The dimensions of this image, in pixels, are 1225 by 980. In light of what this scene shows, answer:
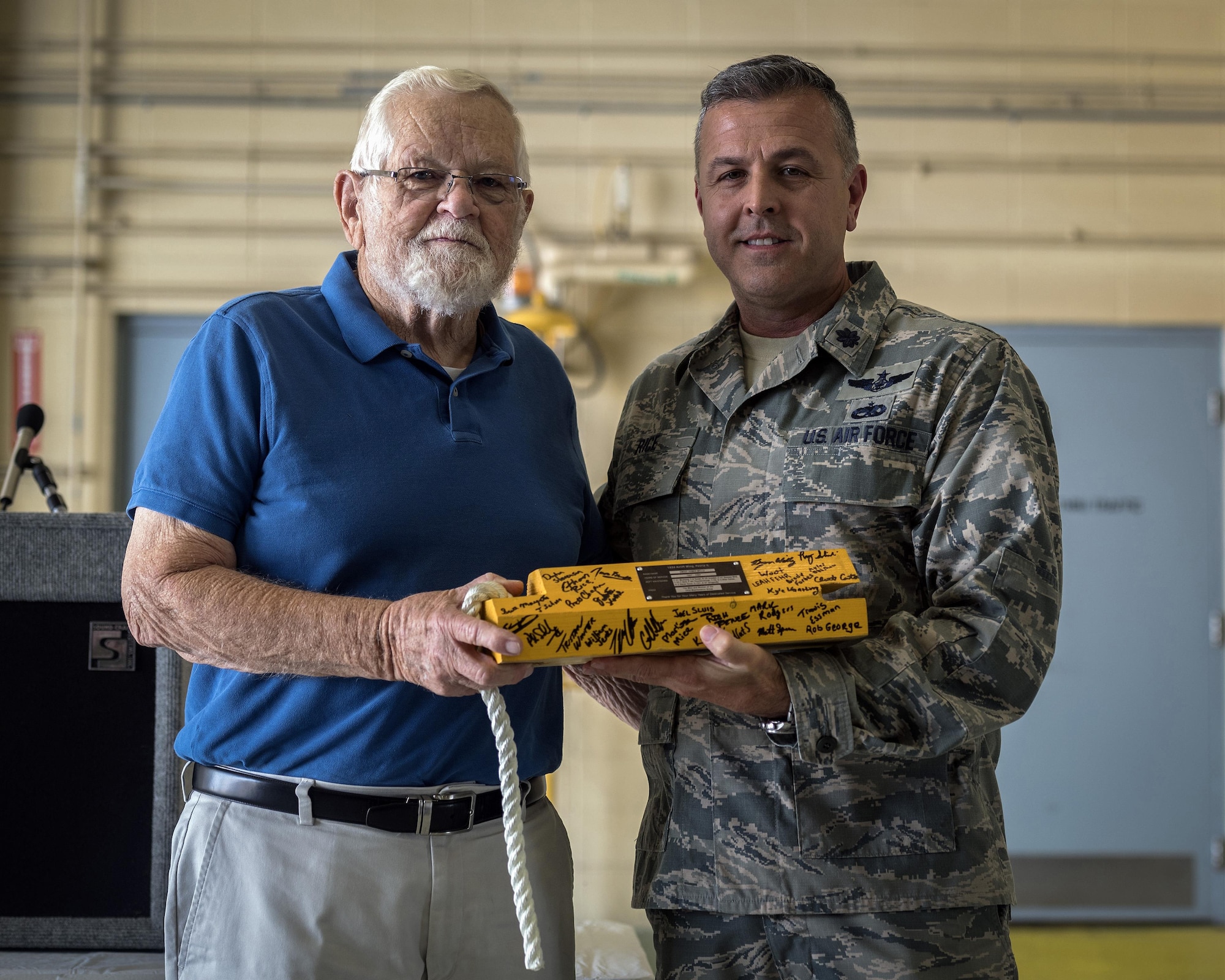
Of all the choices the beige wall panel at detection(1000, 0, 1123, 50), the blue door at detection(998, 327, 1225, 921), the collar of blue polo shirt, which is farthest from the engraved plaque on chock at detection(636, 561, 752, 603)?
the beige wall panel at detection(1000, 0, 1123, 50)

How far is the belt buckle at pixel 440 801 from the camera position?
1.24 m

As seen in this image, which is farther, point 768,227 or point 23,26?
point 23,26

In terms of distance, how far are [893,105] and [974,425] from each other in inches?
120

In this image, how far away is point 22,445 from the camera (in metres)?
1.61

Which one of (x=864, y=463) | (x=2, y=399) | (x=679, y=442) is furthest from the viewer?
(x=2, y=399)

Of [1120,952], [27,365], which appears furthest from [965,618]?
[27,365]

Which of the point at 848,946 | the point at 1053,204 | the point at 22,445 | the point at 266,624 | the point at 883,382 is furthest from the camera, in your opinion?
the point at 1053,204

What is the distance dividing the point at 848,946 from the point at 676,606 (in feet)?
1.72

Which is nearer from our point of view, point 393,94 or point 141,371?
point 393,94

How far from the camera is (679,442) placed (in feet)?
4.93

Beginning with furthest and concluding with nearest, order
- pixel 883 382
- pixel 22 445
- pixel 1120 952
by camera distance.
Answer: pixel 1120 952
pixel 22 445
pixel 883 382

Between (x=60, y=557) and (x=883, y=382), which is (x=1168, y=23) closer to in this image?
(x=883, y=382)

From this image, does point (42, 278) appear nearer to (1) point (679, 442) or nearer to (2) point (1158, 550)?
(1) point (679, 442)

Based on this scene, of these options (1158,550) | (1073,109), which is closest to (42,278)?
(1073,109)
